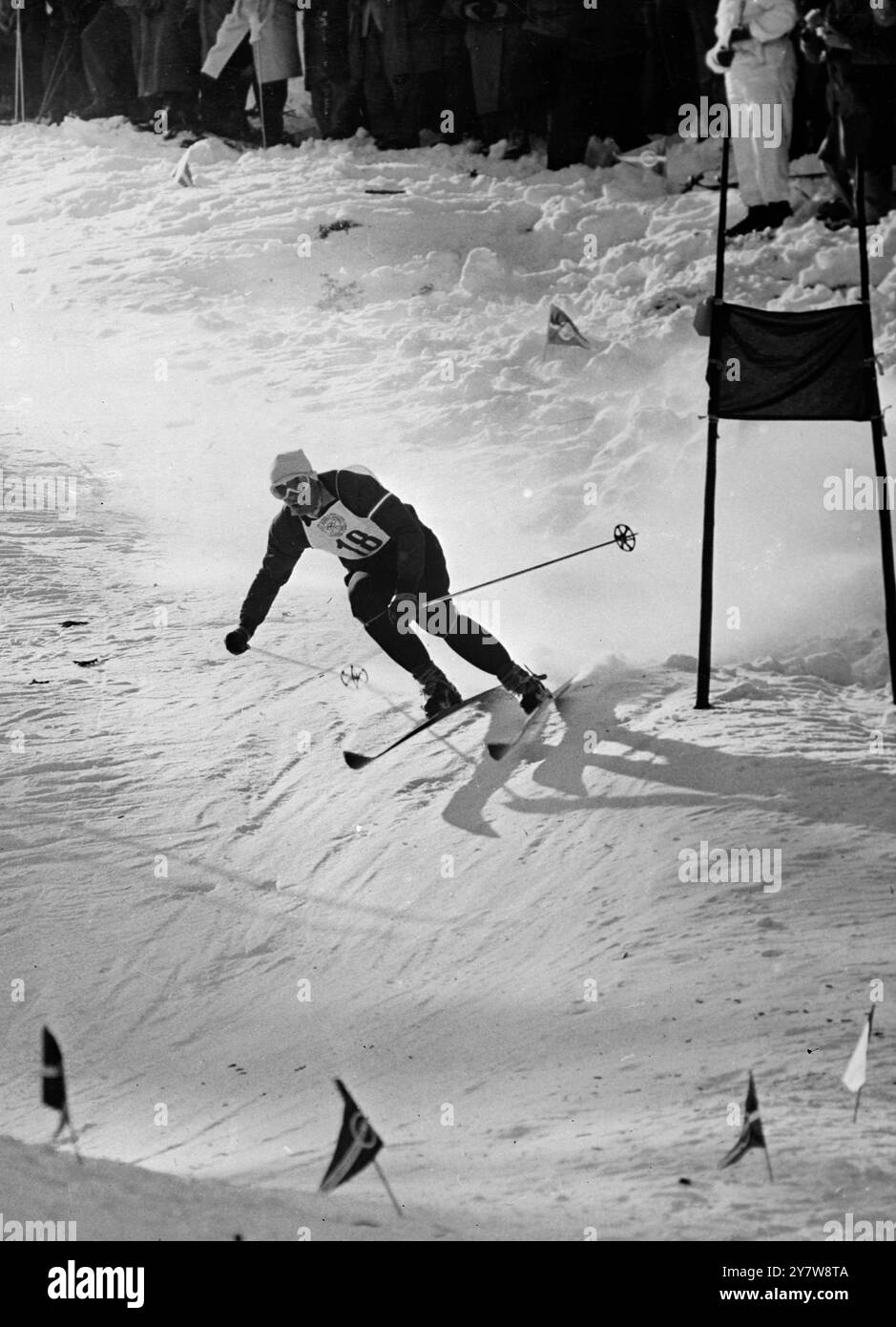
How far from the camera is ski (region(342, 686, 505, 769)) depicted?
7996mm

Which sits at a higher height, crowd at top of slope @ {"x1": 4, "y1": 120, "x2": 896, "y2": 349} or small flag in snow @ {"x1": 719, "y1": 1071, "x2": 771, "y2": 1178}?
crowd at top of slope @ {"x1": 4, "y1": 120, "x2": 896, "y2": 349}

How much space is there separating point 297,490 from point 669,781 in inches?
97.1

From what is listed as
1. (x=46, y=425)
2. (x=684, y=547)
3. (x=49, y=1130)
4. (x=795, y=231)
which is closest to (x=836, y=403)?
(x=684, y=547)

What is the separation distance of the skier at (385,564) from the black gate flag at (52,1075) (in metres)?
3.81

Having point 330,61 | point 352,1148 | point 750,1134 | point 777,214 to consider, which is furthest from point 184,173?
point 750,1134

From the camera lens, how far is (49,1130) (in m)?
5.57

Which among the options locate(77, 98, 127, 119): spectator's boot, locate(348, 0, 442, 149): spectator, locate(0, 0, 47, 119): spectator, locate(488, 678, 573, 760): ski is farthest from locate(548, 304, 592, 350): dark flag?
locate(0, 0, 47, 119): spectator

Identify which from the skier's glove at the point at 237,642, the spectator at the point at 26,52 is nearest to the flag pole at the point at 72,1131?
the skier's glove at the point at 237,642

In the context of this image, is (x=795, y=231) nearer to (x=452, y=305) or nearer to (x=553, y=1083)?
(x=452, y=305)

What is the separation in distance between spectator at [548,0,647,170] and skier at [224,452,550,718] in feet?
25.7

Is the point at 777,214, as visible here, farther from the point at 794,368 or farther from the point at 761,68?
the point at 794,368

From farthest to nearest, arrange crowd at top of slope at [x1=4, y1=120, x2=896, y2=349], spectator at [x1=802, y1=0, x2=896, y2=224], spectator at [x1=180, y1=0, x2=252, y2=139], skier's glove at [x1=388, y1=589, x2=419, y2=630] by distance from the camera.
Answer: spectator at [x1=180, y1=0, x2=252, y2=139], crowd at top of slope at [x1=4, y1=120, x2=896, y2=349], spectator at [x1=802, y1=0, x2=896, y2=224], skier's glove at [x1=388, y1=589, x2=419, y2=630]

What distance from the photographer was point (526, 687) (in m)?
8.48

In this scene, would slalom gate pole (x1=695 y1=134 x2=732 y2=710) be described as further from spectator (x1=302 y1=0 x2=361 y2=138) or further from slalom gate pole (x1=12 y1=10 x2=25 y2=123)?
slalom gate pole (x1=12 y1=10 x2=25 y2=123)
